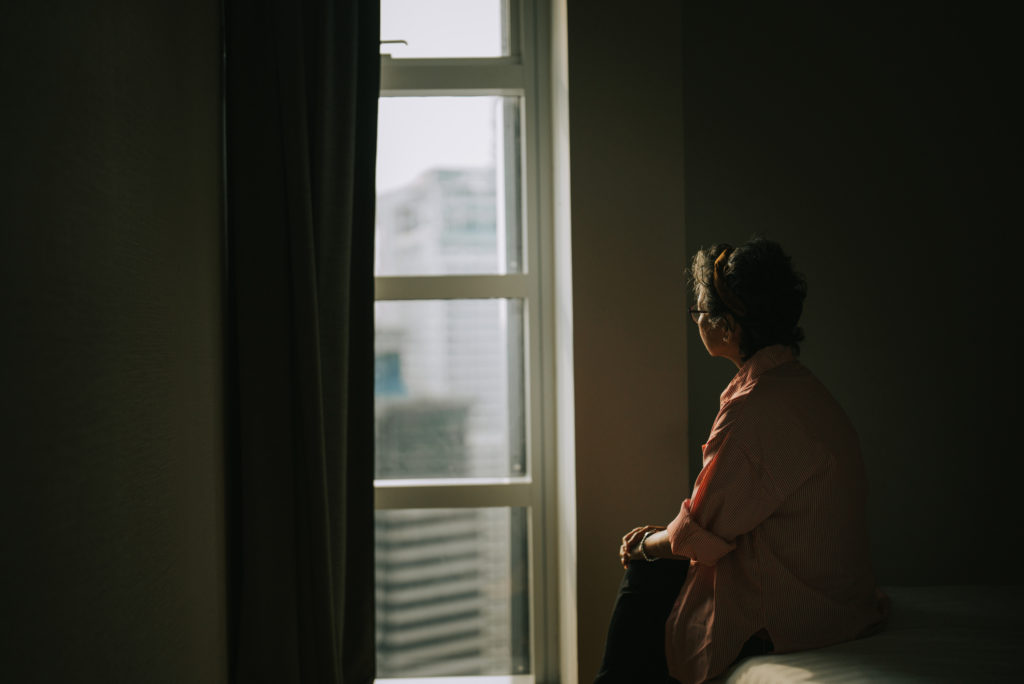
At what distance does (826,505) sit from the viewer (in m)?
1.36

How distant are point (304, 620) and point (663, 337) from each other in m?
1.10

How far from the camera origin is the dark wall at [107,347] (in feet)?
2.74

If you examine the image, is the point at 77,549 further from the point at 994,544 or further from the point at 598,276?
the point at 994,544

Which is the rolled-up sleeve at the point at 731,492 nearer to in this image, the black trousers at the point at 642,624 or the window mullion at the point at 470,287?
the black trousers at the point at 642,624

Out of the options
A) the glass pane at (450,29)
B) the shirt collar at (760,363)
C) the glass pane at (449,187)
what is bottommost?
the shirt collar at (760,363)

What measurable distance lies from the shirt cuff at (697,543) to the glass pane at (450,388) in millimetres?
959

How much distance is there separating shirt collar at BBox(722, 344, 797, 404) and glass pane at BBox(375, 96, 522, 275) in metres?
0.99

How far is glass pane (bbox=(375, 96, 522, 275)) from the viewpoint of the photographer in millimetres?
2305

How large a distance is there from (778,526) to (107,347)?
1.15m

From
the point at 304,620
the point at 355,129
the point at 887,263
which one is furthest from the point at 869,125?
the point at 304,620

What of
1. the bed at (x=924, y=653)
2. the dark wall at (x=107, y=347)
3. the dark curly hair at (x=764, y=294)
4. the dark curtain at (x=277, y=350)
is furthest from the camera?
the dark curtain at (x=277, y=350)

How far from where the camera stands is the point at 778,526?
4.51 ft

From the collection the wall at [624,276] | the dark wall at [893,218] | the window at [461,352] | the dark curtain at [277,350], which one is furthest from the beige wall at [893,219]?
the dark curtain at [277,350]

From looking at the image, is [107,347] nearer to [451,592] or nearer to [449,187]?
[449,187]
